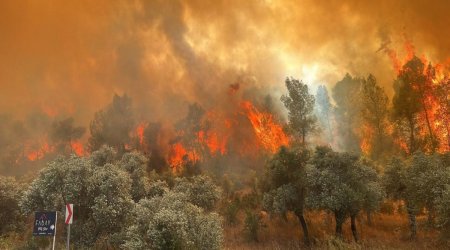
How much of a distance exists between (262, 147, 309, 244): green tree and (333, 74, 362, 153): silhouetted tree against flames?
50560 millimetres

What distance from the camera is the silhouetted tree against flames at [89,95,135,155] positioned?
11588 cm

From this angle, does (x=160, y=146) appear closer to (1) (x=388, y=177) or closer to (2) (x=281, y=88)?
(2) (x=281, y=88)

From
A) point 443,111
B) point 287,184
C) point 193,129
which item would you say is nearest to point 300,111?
point 443,111

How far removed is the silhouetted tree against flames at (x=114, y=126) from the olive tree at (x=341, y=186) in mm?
82611

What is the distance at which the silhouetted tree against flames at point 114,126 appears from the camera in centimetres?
11588

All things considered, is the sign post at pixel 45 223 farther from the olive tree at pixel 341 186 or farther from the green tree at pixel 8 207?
the olive tree at pixel 341 186

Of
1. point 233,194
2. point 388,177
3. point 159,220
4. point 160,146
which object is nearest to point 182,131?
point 160,146

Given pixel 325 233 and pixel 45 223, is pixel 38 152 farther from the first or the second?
pixel 325 233

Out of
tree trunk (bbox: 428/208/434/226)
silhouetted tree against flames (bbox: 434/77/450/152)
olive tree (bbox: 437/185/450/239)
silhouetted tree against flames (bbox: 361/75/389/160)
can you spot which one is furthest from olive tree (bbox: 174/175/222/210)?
silhouetted tree against flames (bbox: 434/77/450/152)

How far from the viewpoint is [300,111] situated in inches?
3169

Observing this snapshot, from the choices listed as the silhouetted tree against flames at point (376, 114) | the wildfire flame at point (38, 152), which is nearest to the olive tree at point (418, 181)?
the silhouetted tree against flames at point (376, 114)

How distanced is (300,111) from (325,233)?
124 feet

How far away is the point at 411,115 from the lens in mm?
71938

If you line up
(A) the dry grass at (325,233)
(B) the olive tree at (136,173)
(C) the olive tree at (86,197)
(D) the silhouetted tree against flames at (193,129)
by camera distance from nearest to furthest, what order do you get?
→ (C) the olive tree at (86,197)
(A) the dry grass at (325,233)
(B) the olive tree at (136,173)
(D) the silhouetted tree against flames at (193,129)
